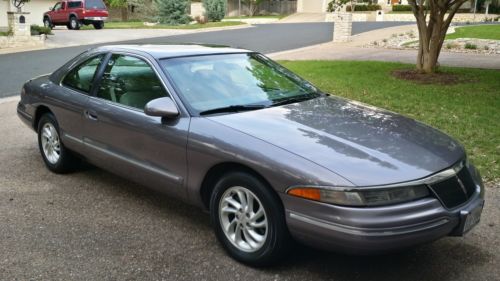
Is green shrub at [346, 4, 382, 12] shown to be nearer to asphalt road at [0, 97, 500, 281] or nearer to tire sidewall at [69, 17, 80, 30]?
tire sidewall at [69, 17, 80, 30]

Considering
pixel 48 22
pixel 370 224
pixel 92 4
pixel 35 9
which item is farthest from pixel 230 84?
pixel 35 9

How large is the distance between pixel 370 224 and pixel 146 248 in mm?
1778

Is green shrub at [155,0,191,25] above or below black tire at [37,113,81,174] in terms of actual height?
above

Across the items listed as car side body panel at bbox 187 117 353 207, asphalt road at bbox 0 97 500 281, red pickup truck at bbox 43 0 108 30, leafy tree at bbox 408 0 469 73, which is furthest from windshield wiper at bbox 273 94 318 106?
red pickup truck at bbox 43 0 108 30

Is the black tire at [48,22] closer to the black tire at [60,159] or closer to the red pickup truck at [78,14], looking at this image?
the red pickup truck at [78,14]

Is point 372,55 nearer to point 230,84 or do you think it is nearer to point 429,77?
point 429,77

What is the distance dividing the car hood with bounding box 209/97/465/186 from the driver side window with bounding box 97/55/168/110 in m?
0.81

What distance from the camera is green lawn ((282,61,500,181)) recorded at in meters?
6.86

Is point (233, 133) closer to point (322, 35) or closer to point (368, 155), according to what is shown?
point (368, 155)

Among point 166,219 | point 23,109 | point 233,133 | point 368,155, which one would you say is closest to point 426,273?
point 368,155

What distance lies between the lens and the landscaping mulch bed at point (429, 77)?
11172 mm

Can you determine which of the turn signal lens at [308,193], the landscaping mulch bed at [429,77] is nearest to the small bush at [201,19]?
the landscaping mulch bed at [429,77]

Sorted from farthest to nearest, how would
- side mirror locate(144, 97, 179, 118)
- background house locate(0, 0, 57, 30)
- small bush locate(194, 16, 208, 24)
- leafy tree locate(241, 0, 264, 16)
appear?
1. leafy tree locate(241, 0, 264, 16)
2. small bush locate(194, 16, 208, 24)
3. background house locate(0, 0, 57, 30)
4. side mirror locate(144, 97, 179, 118)

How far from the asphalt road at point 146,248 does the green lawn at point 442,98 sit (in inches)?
59.1
